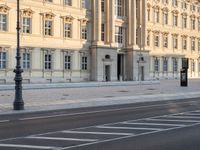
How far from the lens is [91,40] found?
66875mm

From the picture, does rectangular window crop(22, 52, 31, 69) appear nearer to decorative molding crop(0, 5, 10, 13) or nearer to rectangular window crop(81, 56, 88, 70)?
decorative molding crop(0, 5, 10, 13)

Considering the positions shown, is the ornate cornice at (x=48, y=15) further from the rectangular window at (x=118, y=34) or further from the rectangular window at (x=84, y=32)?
the rectangular window at (x=118, y=34)

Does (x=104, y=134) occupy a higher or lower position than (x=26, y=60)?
lower

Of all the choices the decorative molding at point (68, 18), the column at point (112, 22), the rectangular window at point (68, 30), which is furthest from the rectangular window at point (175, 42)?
the rectangular window at point (68, 30)

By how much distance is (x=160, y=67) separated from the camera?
82312mm

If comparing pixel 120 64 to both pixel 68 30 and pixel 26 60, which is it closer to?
pixel 68 30

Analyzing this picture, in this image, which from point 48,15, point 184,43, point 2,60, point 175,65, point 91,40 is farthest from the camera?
point 184,43

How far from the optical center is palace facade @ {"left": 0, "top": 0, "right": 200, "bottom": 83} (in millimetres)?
56719

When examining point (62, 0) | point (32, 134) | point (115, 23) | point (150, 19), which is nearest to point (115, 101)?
point (32, 134)

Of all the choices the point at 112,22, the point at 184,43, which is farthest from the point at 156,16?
the point at 112,22

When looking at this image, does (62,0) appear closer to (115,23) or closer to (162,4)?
(115,23)

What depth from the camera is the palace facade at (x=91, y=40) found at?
5672cm

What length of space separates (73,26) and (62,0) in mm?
4091

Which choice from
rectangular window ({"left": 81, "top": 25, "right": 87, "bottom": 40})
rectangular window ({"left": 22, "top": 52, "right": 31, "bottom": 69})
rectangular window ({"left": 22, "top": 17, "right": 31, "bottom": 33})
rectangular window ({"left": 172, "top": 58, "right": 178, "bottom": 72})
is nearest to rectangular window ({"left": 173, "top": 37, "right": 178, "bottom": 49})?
rectangular window ({"left": 172, "top": 58, "right": 178, "bottom": 72})
